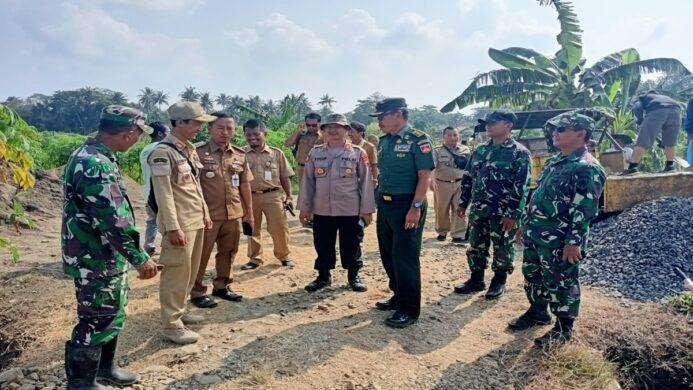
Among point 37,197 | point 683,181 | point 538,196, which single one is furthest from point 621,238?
point 37,197

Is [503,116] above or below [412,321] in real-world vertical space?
above

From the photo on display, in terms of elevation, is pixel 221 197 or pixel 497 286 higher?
pixel 221 197

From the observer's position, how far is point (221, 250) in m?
4.29

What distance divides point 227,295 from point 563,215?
10.0 ft

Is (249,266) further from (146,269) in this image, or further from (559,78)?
(559,78)

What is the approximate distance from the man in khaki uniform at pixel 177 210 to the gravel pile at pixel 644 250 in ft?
14.1

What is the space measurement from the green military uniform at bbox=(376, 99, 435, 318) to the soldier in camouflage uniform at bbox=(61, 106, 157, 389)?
190cm

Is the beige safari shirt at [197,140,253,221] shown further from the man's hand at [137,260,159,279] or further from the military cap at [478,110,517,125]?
the military cap at [478,110,517,125]

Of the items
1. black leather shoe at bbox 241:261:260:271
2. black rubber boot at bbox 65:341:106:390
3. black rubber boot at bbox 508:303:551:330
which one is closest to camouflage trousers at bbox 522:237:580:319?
black rubber boot at bbox 508:303:551:330

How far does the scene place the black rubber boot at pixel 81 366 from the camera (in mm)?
2621

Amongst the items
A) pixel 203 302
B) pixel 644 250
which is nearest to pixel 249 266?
pixel 203 302

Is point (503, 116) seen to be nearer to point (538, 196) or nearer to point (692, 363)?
point (538, 196)

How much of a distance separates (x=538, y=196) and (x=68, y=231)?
10.6 feet

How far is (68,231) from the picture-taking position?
8.63 feet
